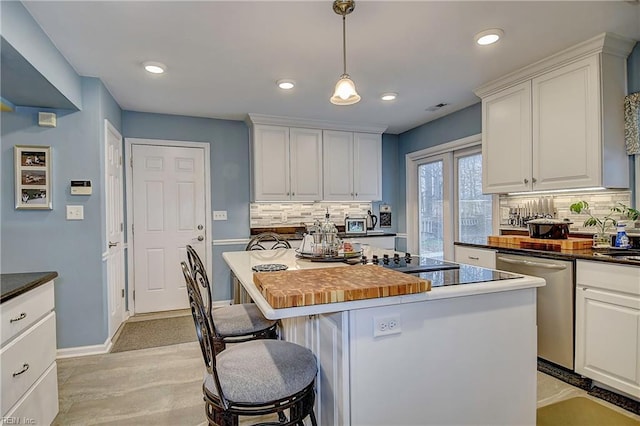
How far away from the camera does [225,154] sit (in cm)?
447

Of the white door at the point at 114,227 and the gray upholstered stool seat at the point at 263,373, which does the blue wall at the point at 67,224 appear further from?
the gray upholstered stool seat at the point at 263,373

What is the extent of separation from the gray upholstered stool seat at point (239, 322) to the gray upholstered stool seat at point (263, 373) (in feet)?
1.25

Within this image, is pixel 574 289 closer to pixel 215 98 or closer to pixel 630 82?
pixel 630 82

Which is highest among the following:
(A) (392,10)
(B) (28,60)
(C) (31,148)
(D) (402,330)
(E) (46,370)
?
(A) (392,10)

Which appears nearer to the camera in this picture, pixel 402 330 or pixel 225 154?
pixel 402 330

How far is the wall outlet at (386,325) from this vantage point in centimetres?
127

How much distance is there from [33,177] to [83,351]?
1.51m

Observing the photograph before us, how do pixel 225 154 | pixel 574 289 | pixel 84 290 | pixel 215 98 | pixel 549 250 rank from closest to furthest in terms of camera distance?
pixel 574 289 < pixel 549 250 < pixel 84 290 < pixel 215 98 < pixel 225 154

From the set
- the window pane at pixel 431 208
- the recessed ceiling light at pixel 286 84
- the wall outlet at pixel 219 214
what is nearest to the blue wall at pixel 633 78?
the window pane at pixel 431 208

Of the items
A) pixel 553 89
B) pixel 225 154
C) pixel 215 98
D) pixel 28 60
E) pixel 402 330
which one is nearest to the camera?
pixel 402 330

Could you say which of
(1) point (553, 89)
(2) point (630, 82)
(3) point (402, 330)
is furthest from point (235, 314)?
(2) point (630, 82)

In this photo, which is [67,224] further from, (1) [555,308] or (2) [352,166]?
(1) [555,308]

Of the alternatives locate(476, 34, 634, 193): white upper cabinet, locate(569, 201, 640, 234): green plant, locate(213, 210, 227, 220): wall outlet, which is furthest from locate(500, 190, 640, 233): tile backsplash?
locate(213, 210, 227, 220): wall outlet

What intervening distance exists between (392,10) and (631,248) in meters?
2.28
